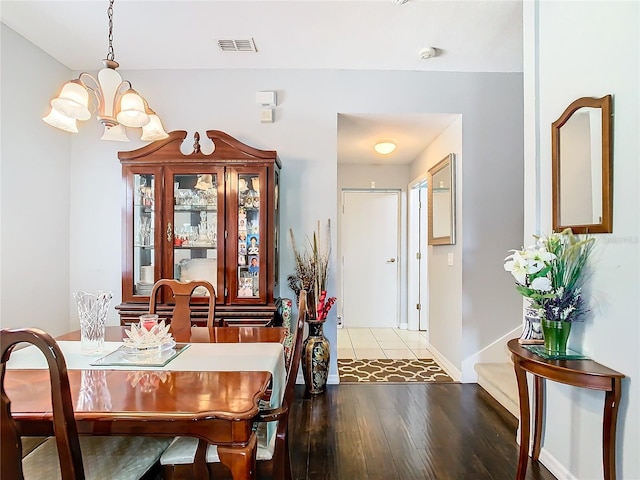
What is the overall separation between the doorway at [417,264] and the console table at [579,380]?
3.36 m

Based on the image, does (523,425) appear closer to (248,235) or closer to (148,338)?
(148,338)

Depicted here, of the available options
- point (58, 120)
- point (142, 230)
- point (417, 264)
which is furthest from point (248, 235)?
point (417, 264)

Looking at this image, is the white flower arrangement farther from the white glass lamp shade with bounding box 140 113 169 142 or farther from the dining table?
the white glass lamp shade with bounding box 140 113 169 142

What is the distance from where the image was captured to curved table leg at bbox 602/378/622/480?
1504 mm

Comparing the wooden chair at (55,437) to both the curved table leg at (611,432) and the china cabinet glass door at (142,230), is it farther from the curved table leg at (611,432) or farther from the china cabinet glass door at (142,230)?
the curved table leg at (611,432)

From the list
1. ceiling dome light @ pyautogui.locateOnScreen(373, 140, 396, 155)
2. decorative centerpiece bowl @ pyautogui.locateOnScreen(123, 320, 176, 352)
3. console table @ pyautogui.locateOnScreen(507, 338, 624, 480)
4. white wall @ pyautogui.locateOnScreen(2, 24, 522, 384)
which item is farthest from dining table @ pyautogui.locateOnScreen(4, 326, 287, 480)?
ceiling dome light @ pyautogui.locateOnScreen(373, 140, 396, 155)

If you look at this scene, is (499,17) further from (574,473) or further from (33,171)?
(33,171)

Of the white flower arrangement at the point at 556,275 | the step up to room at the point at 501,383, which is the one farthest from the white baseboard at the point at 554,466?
the white flower arrangement at the point at 556,275

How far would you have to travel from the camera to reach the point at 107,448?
1.45 m

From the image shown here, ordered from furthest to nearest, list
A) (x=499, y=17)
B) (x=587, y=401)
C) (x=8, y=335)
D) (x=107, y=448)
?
1. (x=499, y=17)
2. (x=587, y=401)
3. (x=107, y=448)
4. (x=8, y=335)

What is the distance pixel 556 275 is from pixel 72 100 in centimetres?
245

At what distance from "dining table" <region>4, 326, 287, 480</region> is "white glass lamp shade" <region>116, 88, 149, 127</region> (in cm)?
113

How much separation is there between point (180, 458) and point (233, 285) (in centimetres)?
164

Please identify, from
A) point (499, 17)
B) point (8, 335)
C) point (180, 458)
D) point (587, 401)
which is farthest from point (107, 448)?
point (499, 17)
